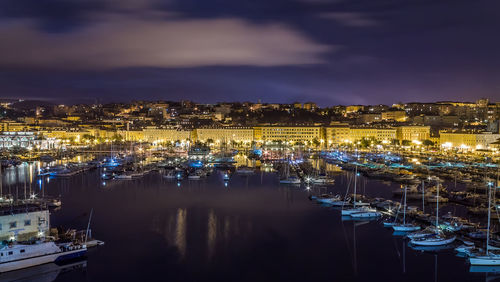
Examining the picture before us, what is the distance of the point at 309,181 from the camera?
64.0ft

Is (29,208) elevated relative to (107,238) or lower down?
elevated

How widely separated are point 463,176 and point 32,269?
59.3ft

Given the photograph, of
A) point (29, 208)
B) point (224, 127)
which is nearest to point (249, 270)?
point (29, 208)

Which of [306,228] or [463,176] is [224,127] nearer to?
[463,176]

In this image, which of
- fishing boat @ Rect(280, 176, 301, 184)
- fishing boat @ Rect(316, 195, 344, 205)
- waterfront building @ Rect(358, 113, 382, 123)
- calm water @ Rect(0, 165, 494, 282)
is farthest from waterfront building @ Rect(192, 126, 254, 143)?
fishing boat @ Rect(316, 195, 344, 205)

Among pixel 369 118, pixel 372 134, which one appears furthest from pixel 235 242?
pixel 369 118

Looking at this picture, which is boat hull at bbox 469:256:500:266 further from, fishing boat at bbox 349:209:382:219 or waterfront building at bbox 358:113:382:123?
waterfront building at bbox 358:113:382:123

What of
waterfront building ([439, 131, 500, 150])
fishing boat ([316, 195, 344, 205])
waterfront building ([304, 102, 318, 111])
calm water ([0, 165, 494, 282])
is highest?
waterfront building ([304, 102, 318, 111])

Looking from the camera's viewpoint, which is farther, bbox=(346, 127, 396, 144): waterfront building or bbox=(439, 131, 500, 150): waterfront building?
bbox=(346, 127, 396, 144): waterfront building

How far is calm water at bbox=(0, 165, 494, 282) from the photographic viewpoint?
8.79 meters

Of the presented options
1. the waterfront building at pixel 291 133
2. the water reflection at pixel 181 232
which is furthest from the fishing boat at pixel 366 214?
the waterfront building at pixel 291 133

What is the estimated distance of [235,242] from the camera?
10.7 m

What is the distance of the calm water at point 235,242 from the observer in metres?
8.79

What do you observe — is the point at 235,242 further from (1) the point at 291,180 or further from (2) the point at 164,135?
(2) the point at 164,135
